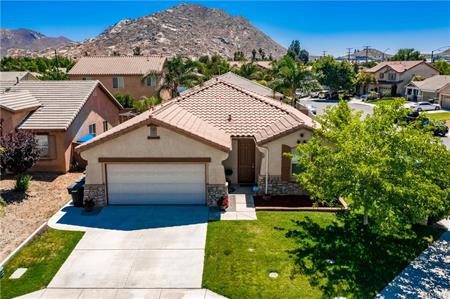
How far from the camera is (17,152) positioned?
65.4 ft

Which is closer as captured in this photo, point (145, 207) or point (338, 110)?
point (338, 110)

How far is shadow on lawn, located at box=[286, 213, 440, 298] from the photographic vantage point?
12.4 meters

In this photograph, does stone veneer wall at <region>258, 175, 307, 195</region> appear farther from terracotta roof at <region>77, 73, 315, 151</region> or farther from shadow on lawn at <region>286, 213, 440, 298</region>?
shadow on lawn at <region>286, 213, 440, 298</region>

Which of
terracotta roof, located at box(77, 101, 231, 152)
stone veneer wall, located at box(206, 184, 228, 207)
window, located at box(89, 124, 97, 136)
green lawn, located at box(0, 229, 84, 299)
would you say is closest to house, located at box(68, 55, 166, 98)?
window, located at box(89, 124, 97, 136)

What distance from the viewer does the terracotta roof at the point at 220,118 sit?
701 inches

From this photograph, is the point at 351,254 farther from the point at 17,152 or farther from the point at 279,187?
the point at 17,152

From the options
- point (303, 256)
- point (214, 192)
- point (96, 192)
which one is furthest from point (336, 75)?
point (303, 256)

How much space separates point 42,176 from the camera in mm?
23422

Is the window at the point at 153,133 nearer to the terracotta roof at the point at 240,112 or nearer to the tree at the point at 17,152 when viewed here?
the terracotta roof at the point at 240,112

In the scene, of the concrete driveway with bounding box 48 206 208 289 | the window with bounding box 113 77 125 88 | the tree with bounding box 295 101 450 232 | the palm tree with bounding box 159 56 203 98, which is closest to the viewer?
the concrete driveway with bounding box 48 206 208 289

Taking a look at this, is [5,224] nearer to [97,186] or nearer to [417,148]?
[97,186]

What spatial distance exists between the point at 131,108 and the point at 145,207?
2567cm

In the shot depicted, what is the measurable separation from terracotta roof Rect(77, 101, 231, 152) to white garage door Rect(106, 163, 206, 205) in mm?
1347

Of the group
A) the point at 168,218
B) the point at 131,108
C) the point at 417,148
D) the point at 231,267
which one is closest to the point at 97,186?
the point at 168,218
